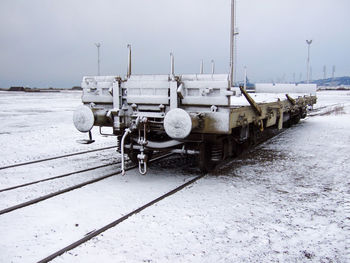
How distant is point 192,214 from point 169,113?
5.51 feet

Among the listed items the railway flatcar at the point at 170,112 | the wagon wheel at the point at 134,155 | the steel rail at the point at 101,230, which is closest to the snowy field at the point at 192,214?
the steel rail at the point at 101,230

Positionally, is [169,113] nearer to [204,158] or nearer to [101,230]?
[204,158]

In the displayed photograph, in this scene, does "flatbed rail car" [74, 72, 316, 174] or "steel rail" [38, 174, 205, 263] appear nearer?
"steel rail" [38, 174, 205, 263]

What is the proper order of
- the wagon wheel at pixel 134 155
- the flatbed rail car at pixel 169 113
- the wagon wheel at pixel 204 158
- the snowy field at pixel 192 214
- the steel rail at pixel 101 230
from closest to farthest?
the steel rail at pixel 101 230
the snowy field at pixel 192 214
the flatbed rail car at pixel 169 113
the wagon wheel at pixel 204 158
the wagon wheel at pixel 134 155

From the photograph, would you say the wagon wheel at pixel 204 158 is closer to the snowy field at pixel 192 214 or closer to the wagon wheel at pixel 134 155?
the snowy field at pixel 192 214

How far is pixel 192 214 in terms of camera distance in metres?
4.41

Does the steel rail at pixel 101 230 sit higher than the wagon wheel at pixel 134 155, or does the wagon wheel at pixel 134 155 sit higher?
the wagon wheel at pixel 134 155

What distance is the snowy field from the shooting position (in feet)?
11.4

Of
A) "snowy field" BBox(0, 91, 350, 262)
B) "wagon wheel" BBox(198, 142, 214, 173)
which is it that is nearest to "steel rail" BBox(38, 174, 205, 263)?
"snowy field" BBox(0, 91, 350, 262)

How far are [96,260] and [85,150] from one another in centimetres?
587

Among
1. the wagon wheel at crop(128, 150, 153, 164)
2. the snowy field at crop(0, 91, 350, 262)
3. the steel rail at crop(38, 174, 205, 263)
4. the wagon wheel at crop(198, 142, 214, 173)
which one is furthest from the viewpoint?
the wagon wheel at crop(128, 150, 153, 164)

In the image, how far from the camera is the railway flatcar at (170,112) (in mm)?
5402

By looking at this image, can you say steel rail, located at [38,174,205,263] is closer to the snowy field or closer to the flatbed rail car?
the snowy field

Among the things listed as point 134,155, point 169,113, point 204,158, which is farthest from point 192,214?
point 134,155
